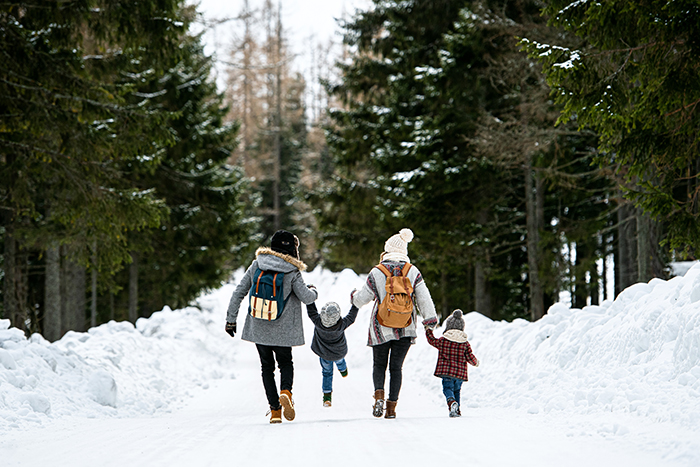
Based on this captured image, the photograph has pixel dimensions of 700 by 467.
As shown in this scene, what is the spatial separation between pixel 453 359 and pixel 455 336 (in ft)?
0.86

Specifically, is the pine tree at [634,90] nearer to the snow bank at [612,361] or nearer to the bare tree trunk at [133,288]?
the snow bank at [612,361]

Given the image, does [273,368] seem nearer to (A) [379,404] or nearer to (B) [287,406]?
(B) [287,406]

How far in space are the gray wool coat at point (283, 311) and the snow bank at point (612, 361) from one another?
264 centimetres

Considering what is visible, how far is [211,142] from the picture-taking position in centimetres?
1780

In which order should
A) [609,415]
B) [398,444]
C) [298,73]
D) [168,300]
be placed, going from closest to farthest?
[398,444] < [609,415] < [168,300] < [298,73]

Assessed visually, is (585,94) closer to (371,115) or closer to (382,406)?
(382,406)

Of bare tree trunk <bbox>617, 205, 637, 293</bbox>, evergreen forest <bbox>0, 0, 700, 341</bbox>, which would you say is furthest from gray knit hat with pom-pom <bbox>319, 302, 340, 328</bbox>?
bare tree trunk <bbox>617, 205, 637, 293</bbox>

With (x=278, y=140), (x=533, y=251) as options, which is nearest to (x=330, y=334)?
(x=533, y=251)

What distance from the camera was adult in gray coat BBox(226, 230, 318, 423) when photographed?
584cm

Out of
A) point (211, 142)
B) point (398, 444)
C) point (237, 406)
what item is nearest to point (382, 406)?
point (398, 444)

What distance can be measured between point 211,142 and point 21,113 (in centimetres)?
923

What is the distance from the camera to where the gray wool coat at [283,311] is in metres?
5.84

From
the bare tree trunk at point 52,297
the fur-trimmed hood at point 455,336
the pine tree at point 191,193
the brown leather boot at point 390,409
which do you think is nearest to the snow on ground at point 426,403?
the brown leather boot at point 390,409

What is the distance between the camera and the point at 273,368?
5.95 m
